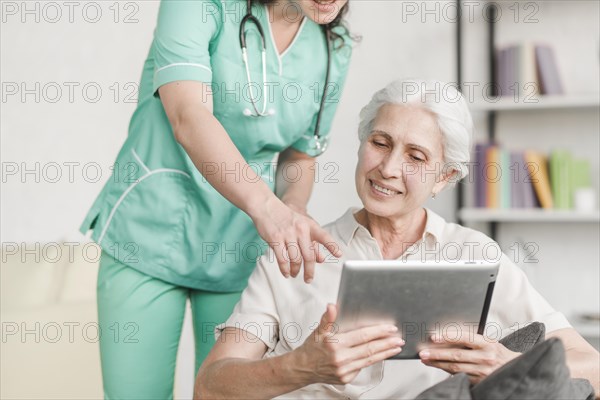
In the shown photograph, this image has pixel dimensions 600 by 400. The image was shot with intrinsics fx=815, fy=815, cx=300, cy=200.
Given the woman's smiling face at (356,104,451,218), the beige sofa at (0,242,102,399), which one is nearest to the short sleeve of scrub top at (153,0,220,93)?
the woman's smiling face at (356,104,451,218)

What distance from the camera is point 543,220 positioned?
327cm

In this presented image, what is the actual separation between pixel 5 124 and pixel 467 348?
8.40 feet

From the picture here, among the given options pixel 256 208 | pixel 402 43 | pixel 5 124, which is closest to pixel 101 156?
pixel 5 124

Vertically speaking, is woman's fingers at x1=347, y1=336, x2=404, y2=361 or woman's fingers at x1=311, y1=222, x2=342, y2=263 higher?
woman's fingers at x1=311, y1=222, x2=342, y2=263

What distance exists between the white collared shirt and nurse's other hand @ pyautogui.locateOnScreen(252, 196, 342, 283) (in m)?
0.29

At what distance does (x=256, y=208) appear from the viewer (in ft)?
4.27

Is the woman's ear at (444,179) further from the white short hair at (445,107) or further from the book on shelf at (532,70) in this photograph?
the book on shelf at (532,70)

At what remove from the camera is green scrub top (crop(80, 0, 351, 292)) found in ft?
5.38

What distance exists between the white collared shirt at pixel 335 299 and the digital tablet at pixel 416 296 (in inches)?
9.6

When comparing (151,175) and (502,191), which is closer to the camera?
(151,175)

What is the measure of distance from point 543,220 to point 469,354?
Result: 214 cm

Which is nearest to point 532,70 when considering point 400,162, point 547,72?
point 547,72

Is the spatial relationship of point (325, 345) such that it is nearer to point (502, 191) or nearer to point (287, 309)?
point (287, 309)

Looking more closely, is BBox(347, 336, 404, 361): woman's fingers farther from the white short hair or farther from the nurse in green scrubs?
the white short hair
